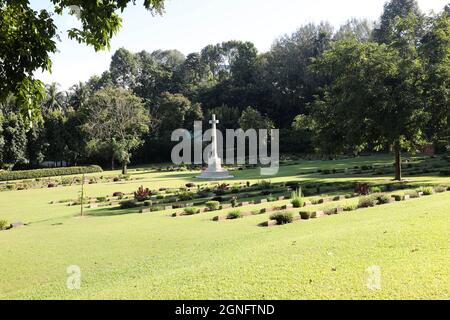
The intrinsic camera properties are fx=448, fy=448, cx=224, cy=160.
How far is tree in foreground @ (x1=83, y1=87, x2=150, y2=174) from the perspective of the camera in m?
46.3

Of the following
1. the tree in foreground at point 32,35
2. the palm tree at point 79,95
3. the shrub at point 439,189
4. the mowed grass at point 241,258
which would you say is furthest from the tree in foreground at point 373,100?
the palm tree at point 79,95

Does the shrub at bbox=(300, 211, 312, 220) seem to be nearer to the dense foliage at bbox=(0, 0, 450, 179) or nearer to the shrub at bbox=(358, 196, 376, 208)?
the shrub at bbox=(358, 196, 376, 208)

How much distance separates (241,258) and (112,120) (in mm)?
41146

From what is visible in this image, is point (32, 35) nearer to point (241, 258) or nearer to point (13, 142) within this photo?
point (241, 258)

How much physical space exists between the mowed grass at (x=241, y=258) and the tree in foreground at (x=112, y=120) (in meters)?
33.8

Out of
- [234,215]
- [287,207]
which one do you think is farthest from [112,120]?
[234,215]

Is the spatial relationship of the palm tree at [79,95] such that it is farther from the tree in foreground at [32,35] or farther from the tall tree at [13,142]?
the tree in foreground at [32,35]

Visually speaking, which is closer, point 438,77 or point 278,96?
point 438,77

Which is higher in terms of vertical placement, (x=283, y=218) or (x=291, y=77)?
(x=291, y=77)

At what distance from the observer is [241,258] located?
7516 mm

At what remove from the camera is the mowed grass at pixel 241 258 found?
5.66 meters

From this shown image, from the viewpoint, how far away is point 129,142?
142ft

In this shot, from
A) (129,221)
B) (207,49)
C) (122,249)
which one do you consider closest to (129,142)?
(129,221)

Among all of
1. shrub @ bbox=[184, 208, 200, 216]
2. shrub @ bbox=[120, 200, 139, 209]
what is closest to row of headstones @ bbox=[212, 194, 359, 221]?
shrub @ bbox=[184, 208, 200, 216]
